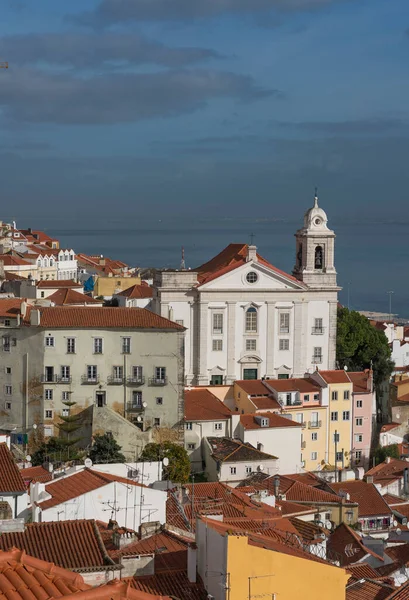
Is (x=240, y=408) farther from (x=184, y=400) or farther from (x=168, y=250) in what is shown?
(x=168, y=250)

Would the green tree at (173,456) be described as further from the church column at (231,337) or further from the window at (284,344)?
the window at (284,344)

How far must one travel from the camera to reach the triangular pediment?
45125 millimetres

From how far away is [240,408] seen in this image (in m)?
40.5

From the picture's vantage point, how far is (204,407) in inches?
1480

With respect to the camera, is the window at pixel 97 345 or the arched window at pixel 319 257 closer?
the window at pixel 97 345

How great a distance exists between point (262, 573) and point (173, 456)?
72.4 feet

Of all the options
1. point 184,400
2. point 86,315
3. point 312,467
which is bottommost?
point 312,467

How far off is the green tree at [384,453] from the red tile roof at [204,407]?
18.5 ft

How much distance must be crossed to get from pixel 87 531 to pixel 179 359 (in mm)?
21935

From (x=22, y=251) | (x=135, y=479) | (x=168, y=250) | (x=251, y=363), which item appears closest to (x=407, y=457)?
(x=251, y=363)

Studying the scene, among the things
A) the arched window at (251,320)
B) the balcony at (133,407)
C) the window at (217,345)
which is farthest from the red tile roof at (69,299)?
the balcony at (133,407)

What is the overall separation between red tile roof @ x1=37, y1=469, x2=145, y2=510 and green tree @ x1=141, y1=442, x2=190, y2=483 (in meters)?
8.85

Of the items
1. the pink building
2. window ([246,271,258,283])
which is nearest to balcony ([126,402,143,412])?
the pink building

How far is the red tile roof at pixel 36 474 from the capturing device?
22194 mm
